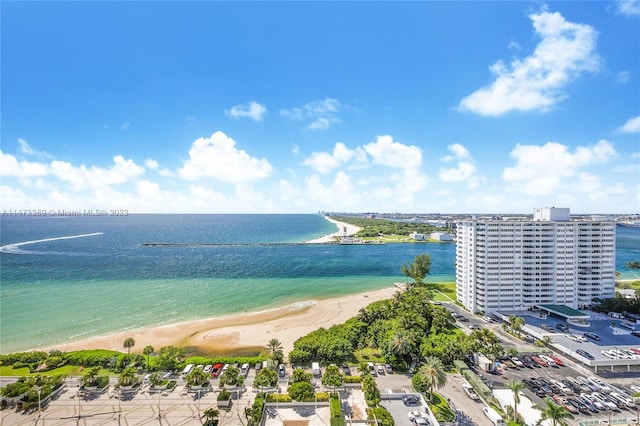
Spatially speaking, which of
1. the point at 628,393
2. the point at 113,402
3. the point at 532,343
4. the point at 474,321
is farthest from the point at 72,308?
the point at 628,393

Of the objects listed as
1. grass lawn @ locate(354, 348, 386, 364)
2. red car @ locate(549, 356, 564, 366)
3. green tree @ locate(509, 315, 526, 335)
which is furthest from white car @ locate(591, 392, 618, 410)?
grass lawn @ locate(354, 348, 386, 364)

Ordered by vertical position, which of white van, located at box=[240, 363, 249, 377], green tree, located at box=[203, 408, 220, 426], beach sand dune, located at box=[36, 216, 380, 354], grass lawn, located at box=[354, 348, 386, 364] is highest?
green tree, located at box=[203, 408, 220, 426]

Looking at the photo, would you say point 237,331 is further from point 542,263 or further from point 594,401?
point 542,263

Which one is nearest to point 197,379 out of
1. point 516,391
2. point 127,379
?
point 127,379

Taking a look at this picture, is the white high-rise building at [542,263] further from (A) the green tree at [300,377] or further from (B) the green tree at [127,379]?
(B) the green tree at [127,379]

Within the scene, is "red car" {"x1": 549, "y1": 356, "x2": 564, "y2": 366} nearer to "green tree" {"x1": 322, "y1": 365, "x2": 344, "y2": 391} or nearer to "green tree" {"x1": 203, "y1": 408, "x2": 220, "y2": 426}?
"green tree" {"x1": 322, "y1": 365, "x2": 344, "y2": 391}

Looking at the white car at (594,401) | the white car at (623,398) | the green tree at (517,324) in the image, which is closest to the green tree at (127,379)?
the white car at (594,401)
